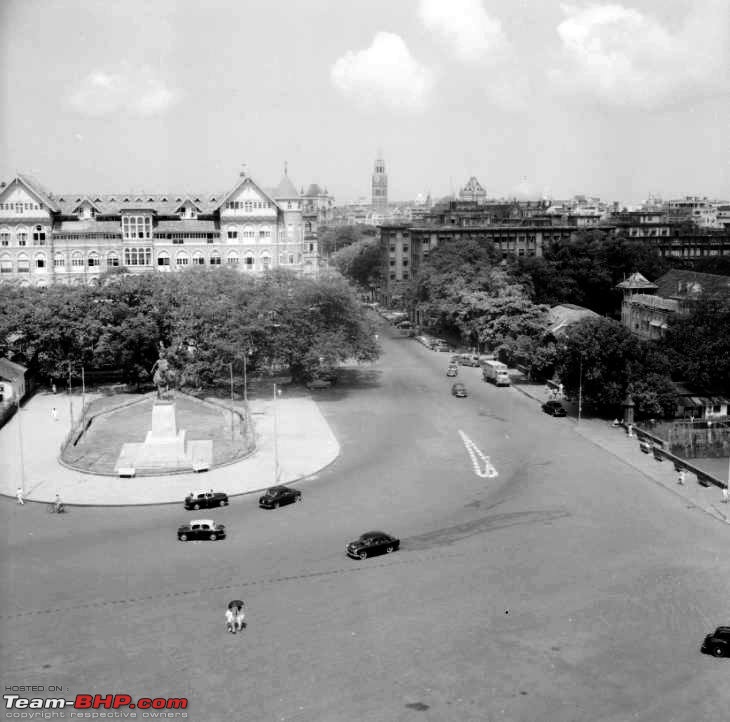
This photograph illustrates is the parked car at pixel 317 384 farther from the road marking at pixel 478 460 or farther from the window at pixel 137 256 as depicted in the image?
the window at pixel 137 256

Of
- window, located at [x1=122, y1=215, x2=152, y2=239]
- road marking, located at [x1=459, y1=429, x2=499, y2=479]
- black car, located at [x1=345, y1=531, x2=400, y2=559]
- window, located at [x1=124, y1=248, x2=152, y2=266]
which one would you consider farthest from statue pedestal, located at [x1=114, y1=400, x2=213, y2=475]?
window, located at [x1=122, y1=215, x2=152, y2=239]

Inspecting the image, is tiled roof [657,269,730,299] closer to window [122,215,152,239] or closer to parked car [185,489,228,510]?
parked car [185,489,228,510]

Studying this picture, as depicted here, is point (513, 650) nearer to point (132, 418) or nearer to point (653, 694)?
point (653, 694)

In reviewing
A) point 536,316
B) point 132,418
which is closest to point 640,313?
point 536,316

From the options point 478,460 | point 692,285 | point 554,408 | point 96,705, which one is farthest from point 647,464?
point 692,285

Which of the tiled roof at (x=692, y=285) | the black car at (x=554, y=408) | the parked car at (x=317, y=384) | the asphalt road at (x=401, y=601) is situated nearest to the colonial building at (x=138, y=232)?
the parked car at (x=317, y=384)
